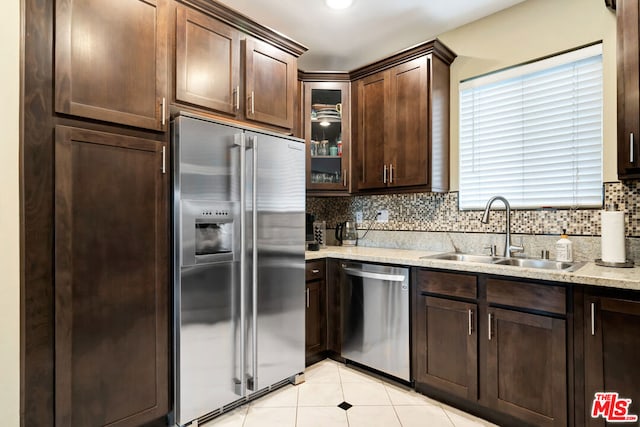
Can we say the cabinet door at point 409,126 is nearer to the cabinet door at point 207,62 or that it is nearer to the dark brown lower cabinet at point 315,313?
the dark brown lower cabinet at point 315,313

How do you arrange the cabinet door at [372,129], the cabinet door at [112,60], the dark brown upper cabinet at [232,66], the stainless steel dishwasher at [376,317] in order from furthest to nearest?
1. the cabinet door at [372,129]
2. the stainless steel dishwasher at [376,317]
3. the dark brown upper cabinet at [232,66]
4. the cabinet door at [112,60]

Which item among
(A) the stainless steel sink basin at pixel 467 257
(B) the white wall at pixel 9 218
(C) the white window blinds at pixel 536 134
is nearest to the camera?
(B) the white wall at pixel 9 218

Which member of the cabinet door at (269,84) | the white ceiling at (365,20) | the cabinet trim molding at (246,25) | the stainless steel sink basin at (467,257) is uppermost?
the white ceiling at (365,20)

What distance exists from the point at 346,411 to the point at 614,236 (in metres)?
1.83

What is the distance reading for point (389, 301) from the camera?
2.40 metres

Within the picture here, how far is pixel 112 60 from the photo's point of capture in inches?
64.4

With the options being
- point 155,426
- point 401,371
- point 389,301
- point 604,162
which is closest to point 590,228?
point 604,162

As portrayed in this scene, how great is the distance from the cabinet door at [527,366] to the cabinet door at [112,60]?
2.19m

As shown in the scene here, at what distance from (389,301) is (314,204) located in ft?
4.76

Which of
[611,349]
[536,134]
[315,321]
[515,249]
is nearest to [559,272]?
[611,349]

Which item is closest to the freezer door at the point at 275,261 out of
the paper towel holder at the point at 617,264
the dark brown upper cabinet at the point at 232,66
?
the dark brown upper cabinet at the point at 232,66

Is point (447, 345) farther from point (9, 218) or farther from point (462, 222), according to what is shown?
point (9, 218)

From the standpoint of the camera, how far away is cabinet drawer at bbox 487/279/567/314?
5.60ft

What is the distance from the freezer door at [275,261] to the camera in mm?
2119
